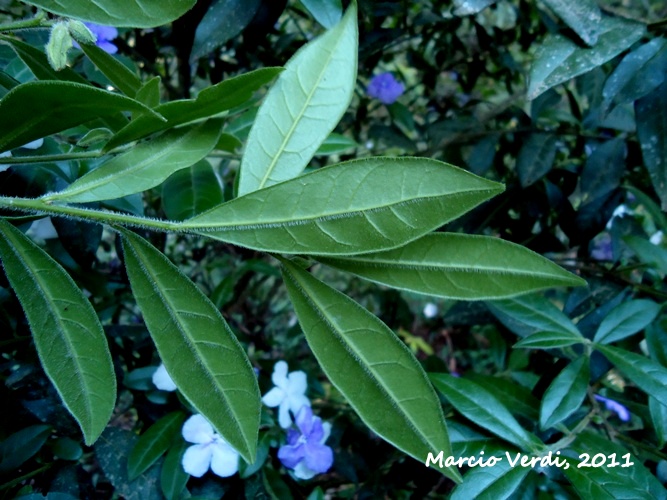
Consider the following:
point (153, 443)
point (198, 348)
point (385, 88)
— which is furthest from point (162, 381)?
point (385, 88)

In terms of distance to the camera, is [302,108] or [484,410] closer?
[302,108]

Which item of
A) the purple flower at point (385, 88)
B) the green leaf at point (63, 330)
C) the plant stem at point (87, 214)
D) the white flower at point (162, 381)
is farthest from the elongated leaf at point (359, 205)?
the purple flower at point (385, 88)

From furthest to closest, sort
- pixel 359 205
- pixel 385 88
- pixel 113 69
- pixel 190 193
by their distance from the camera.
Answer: pixel 385 88 → pixel 190 193 → pixel 113 69 → pixel 359 205

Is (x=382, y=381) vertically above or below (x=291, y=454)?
above

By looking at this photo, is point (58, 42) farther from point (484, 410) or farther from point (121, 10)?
point (484, 410)

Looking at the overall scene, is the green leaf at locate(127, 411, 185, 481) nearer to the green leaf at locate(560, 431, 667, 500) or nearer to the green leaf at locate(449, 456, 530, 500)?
the green leaf at locate(449, 456, 530, 500)

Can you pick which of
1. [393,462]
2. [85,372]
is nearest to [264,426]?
[393,462]
